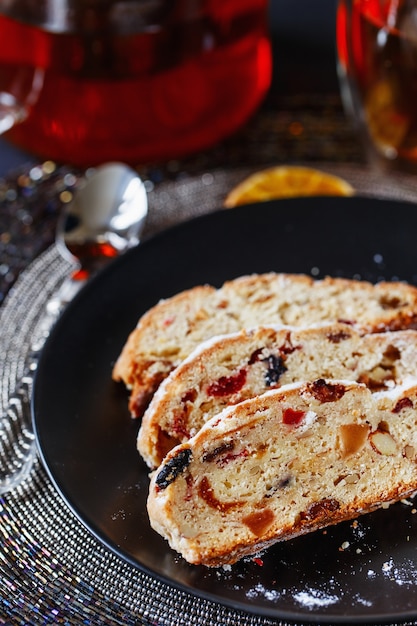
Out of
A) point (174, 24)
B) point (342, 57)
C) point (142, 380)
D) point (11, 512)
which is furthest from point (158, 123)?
point (11, 512)

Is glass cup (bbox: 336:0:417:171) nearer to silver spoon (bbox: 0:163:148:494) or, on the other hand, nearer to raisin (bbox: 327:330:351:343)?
silver spoon (bbox: 0:163:148:494)

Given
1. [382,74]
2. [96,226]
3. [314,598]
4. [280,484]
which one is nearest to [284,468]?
[280,484]

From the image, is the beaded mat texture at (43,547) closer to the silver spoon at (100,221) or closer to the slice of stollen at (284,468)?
the silver spoon at (100,221)

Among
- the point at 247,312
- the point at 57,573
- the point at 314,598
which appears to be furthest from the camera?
the point at 247,312

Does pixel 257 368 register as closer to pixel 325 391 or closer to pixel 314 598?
pixel 325 391

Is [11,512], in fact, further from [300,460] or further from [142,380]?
[300,460]

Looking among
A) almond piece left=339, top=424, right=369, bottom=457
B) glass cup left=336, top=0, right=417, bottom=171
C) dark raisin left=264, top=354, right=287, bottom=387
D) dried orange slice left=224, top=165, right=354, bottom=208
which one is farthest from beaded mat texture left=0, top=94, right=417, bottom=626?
glass cup left=336, top=0, right=417, bottom=171

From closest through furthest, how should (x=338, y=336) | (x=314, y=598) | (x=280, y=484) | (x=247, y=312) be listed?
(x=314, y=598) → (x=280, y=484) → (x=338, y=336) → (x=247, y=312)
